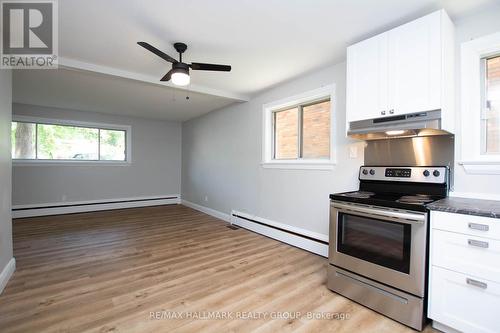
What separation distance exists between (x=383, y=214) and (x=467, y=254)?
21.0 inches

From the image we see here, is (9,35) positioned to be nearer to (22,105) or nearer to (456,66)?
A: (22,105)

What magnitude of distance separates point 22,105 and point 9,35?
11.9ft

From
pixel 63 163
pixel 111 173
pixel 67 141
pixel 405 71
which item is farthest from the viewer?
pixel 111 173

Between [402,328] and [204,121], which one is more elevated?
[204,121]

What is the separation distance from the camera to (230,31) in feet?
7.44

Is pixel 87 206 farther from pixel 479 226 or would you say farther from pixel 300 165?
pixel 479 226

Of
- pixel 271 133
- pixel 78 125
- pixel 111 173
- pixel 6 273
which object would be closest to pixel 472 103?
pixel 271 133

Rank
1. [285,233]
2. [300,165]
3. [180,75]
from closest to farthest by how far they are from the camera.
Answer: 1. [180,75]
2. [300,165]
3. [285,233]

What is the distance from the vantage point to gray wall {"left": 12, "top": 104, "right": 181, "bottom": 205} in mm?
5094

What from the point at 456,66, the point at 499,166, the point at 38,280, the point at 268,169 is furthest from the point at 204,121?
the point at 499,166

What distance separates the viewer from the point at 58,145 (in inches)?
213

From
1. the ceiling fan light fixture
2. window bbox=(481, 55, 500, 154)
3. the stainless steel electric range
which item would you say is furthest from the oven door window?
the ceiling fan light fixture

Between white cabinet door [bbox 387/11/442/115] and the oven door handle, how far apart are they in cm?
84

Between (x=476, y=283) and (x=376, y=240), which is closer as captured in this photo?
(x=476, y=283)
